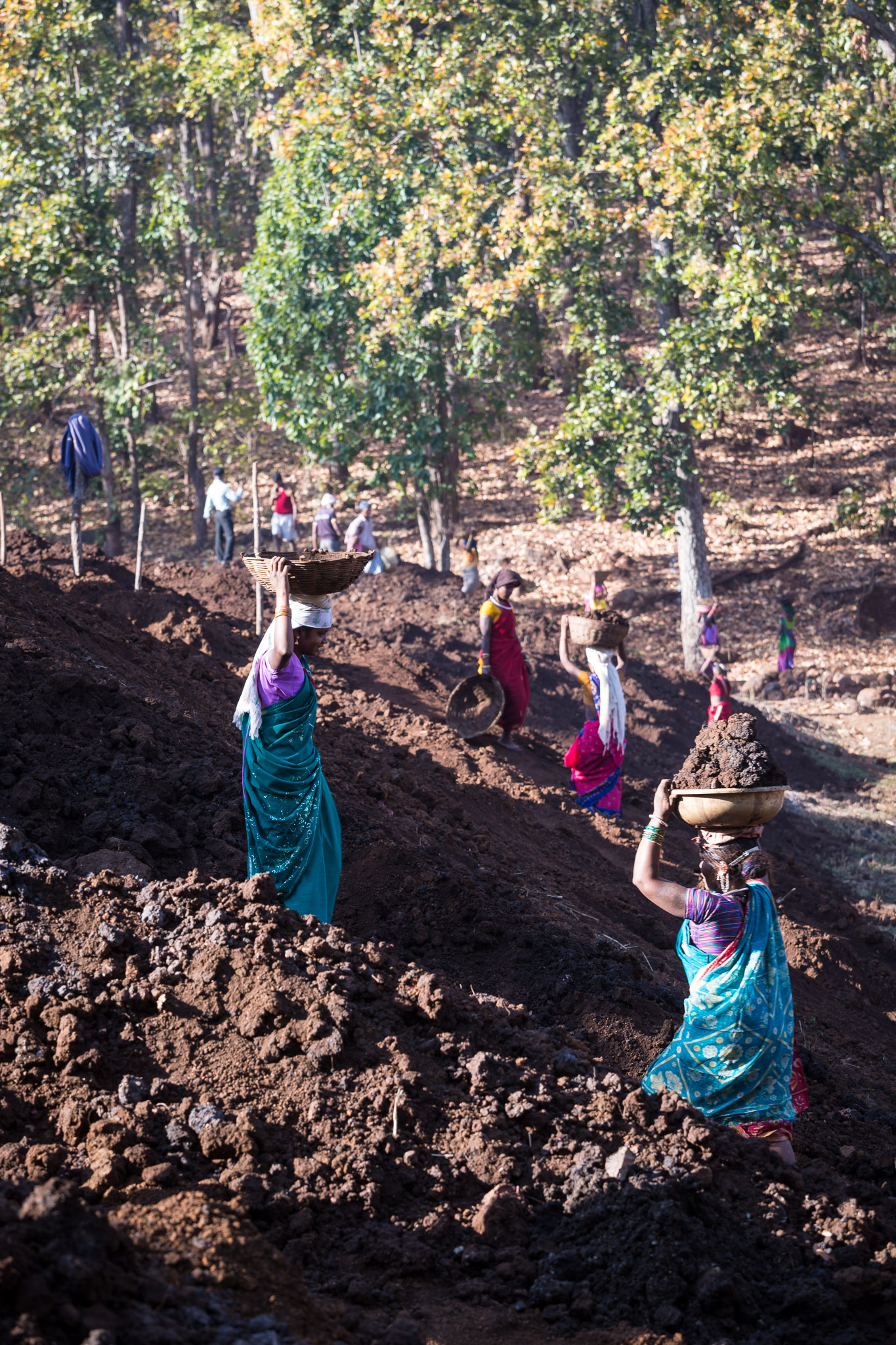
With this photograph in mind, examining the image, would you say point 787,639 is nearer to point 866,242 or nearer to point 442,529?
point 866,242

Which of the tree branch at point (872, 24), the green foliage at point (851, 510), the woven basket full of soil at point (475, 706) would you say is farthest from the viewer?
the green foliage at point (851, 510)

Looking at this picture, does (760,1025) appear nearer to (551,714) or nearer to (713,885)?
(713,885)

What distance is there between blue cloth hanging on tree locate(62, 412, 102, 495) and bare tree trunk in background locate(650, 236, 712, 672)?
7136mm

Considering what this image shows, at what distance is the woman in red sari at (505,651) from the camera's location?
9.23m

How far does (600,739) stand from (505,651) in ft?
4.89

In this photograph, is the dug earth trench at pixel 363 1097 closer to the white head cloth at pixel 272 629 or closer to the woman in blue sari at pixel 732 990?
the woman in blue sari at pixel 732 990

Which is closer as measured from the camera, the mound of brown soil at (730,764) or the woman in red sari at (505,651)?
the mound of brown soil at (730,764)

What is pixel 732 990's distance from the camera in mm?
3459

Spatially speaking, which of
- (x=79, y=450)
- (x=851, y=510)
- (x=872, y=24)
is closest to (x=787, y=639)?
(x=851, y=510)

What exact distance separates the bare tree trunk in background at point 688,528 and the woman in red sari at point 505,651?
5.68 m

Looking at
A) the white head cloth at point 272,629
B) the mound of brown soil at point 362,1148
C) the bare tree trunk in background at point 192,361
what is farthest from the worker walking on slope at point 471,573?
the mound of brown soil at point 362,1148

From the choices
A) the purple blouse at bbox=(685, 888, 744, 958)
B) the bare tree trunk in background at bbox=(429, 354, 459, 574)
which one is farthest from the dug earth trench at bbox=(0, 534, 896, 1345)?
the bare tree trunk in background at bbox=(429, 354, 459, 574)

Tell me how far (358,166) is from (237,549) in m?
6.97

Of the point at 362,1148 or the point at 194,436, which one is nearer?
the point at 362,1148
